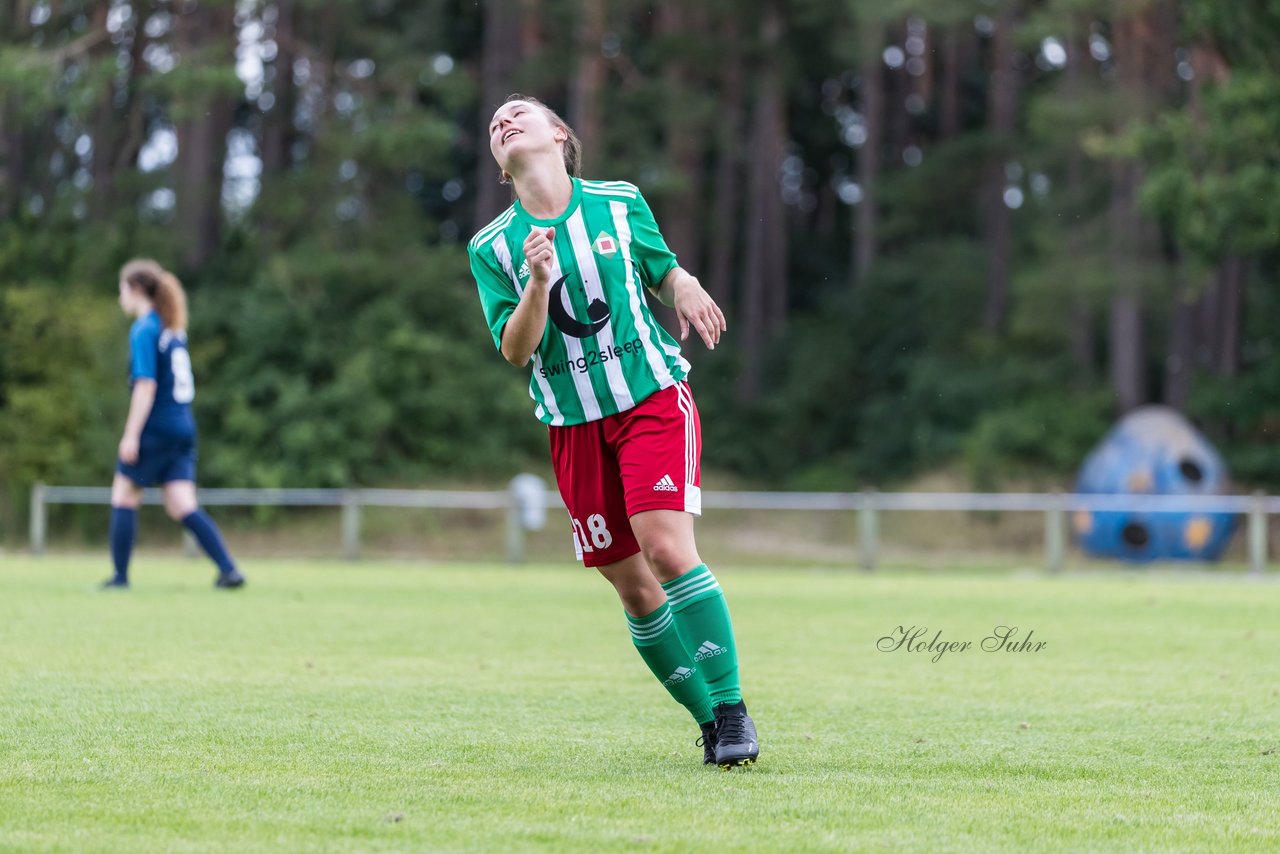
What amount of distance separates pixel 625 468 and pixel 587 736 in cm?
109

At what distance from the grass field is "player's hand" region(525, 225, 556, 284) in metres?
1.39

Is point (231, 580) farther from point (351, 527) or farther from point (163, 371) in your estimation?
point (351, 527)

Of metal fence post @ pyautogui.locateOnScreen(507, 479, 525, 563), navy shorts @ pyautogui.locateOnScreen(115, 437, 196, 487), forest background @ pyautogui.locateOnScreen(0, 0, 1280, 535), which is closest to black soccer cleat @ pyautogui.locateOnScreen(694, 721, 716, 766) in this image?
navy shorts @ pyautogui.locateOnScreen(115, 437, 196, 487)

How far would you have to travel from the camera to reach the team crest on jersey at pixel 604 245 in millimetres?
5102

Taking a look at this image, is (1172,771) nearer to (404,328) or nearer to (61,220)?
(404,328)

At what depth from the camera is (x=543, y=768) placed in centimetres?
486

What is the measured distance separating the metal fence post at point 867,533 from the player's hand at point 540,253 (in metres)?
14.0

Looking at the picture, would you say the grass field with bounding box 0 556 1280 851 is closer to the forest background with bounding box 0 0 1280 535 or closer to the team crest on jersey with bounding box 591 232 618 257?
the team crest on jersey with bounding box 591 232 618 257

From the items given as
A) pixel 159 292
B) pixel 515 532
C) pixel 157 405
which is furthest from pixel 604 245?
pixel 515 532

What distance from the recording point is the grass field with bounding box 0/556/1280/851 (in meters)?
3.96

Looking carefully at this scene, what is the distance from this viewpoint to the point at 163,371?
11.3 meters
